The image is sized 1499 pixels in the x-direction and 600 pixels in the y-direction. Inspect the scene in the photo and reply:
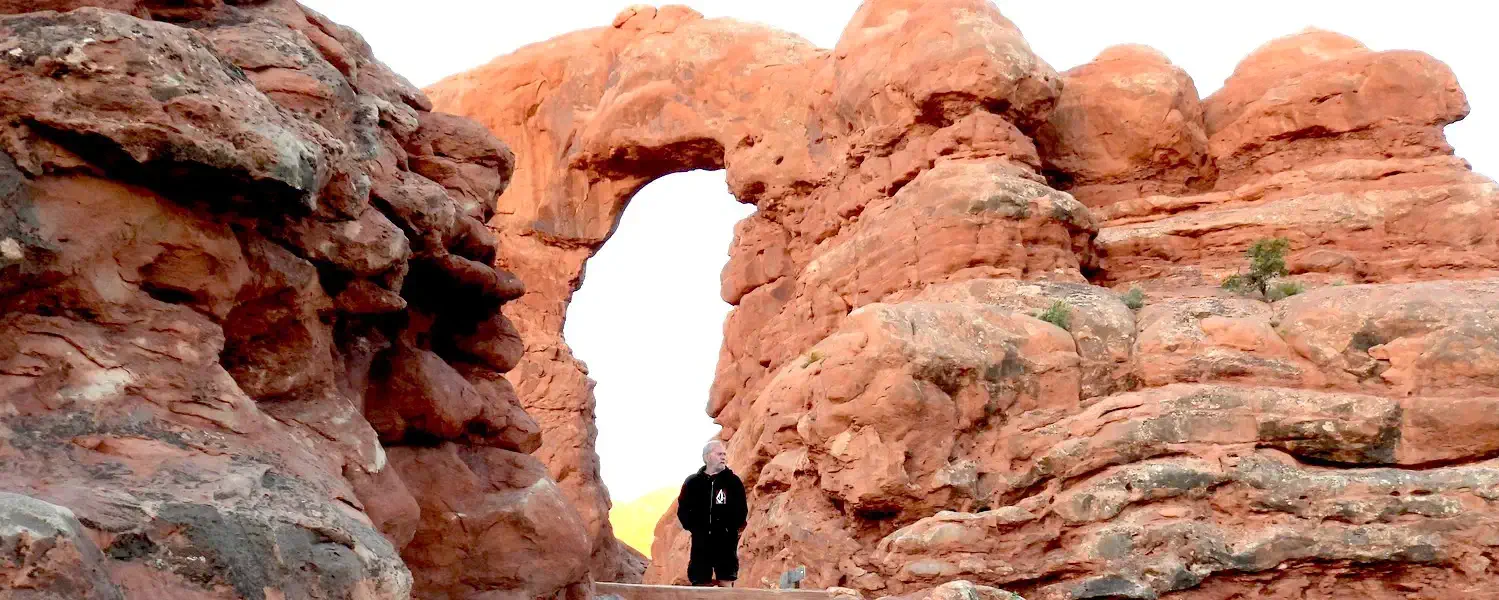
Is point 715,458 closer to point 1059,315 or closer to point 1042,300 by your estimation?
point 1059,315

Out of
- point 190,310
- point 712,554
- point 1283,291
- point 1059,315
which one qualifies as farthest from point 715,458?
point 1283,291

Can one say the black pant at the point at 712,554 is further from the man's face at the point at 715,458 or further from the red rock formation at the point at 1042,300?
the red rock formation at the point at 1042,300

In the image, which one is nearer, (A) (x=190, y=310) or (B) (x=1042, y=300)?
(A) (x=190, y=310)

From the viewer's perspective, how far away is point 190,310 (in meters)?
6.10

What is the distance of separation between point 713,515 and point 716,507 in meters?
0.08

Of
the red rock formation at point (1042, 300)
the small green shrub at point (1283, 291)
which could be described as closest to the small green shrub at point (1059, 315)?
the red rock formation at point (1042, 300)

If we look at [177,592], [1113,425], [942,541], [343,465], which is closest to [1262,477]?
[1113,425]

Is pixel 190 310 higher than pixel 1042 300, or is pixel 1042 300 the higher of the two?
pixel 1042 300

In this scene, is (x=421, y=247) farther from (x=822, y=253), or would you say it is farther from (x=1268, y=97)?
(x=1268, y=97)

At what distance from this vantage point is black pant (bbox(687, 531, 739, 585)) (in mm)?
12781

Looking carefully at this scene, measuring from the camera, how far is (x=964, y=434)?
16.4 meters

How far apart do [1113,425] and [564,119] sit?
1682cm

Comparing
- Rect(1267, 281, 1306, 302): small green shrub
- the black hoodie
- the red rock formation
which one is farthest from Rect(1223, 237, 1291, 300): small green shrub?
the black hoodie

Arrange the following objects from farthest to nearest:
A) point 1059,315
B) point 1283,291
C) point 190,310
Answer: point 1283,291 → point 1059,315 → point 190,310
